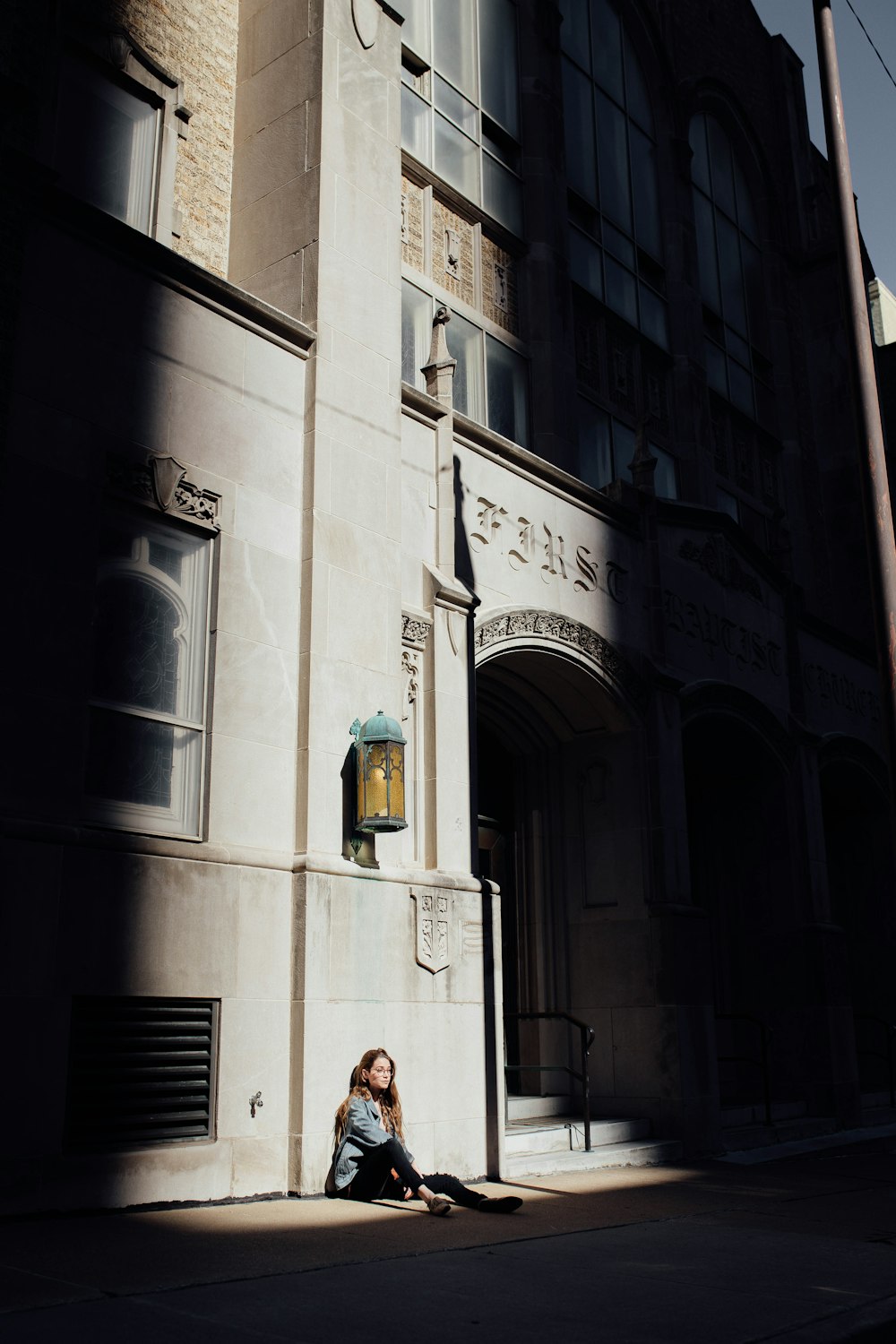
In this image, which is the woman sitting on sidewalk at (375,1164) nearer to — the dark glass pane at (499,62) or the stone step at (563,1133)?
the stone step at (563,1133)

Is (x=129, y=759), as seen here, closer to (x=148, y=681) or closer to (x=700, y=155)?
(x=148, y=681)

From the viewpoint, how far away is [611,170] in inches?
828

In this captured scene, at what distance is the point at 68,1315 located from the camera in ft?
17.1

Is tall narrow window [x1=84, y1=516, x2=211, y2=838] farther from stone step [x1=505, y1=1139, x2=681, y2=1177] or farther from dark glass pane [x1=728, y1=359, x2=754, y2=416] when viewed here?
dark glass pane [x1=728, y1=359, x2=754, y2=416]

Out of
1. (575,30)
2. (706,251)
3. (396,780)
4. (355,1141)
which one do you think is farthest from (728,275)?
(355,1141)

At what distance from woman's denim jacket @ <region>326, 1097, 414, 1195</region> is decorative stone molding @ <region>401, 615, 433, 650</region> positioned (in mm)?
4342

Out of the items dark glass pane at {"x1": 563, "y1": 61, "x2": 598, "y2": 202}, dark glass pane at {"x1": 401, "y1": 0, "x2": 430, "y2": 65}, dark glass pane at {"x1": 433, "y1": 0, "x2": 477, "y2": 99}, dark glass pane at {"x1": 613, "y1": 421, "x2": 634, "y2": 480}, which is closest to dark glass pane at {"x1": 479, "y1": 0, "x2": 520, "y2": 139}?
dark glass pane at {"x1": 433, "y1": 0, "x2": 477, "y2": 99}

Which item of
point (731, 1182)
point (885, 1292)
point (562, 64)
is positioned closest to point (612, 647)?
point (731, 1182)

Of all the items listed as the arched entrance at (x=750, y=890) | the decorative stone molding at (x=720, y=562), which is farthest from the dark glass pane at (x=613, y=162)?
the arched entrance at (x=750, y=890)

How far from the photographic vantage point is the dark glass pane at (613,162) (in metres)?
20.8

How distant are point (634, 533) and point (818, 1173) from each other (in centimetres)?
784

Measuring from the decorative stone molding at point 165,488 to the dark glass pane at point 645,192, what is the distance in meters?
13.6

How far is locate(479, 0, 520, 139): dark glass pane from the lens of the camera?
18.6m

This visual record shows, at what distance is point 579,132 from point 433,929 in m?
14.6
